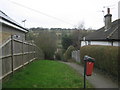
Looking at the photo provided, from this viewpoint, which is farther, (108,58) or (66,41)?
(66,41)

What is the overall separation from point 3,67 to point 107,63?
22.5 ft

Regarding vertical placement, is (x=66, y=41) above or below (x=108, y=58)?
above

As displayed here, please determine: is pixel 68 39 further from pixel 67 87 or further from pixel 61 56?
pixel 67 87

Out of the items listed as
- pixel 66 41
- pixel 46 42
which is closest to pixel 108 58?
pixel 46 42

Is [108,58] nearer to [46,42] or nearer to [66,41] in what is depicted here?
[46,42]

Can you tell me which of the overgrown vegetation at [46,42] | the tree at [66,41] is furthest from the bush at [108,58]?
the tree at [66,41]

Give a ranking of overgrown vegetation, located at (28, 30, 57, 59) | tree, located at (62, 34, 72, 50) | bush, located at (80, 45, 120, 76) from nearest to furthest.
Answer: bush, located at (80, 45, 120, 76) < overgrown vegetation, located at (28, 30, 57, 59) < tree, located at (62, 34, 72, 50)

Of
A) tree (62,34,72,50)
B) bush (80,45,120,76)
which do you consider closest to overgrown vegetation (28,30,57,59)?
tree (62,34,72,50)

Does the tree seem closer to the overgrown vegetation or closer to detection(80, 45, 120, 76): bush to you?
the overgrown vegetation

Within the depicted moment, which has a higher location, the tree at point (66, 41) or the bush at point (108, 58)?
the tree at point (66, 41)

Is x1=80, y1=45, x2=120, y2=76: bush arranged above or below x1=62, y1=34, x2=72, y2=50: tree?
below

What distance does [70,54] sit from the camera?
1455 inches

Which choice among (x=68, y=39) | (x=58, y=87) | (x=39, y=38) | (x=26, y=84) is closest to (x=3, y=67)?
(x=26, y=84)

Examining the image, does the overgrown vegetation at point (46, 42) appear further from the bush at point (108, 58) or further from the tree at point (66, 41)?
the bush at point (108, 58)
